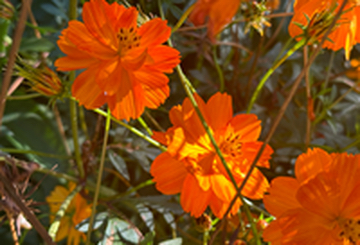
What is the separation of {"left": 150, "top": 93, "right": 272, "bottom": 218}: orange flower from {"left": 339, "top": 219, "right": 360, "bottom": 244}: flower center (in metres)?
0.07

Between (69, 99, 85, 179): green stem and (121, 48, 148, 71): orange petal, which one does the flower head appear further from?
(121, 48, 148, 71): orange petal

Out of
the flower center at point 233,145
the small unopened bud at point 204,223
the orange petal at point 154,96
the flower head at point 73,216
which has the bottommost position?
the flower head at point 73,216

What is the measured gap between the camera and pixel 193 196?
0.91 ft

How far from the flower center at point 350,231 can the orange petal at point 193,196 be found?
0.36 feet

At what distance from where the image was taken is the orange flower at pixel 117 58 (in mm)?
253

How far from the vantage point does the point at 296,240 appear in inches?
10.2

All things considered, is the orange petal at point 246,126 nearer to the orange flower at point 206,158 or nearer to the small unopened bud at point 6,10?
the orange flower at point 206,158

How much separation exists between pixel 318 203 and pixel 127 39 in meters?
0.19

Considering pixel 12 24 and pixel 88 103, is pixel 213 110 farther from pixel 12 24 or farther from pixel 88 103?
pixel 12 24

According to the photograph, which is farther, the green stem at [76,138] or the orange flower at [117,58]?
the green stem at [76,138]

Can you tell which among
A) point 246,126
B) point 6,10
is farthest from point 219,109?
point 6,10

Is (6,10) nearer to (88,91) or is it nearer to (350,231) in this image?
(88,91)

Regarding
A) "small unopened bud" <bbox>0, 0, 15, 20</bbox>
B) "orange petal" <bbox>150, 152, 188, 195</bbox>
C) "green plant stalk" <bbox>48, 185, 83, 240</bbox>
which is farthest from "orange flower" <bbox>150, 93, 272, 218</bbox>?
"small unopened bud" <bbox>0, 0, 15, 20</bbox>

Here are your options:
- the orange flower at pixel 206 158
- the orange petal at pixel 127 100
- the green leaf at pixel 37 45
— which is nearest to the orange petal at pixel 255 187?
the orange flower at pixel 206 158
